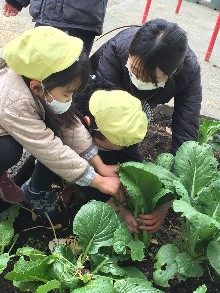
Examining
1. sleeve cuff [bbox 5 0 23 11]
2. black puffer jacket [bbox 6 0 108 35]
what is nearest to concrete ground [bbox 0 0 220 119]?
sleeve cuff [bbox 5 0 23 11]

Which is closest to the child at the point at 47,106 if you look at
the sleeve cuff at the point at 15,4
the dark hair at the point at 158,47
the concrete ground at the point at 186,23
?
the dark hair at the point at 158,47

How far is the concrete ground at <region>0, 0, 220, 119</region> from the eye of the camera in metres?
3.98

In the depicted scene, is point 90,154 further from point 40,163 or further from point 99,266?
point 99,266

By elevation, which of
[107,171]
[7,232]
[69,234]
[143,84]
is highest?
[143,84]

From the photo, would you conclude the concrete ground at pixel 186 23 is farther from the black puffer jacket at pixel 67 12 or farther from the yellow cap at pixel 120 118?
the yellow cap at pixel 120 118

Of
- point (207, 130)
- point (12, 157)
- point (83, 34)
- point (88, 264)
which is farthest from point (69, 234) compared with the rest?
point (83, 34)

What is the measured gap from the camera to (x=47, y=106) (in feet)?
6.02

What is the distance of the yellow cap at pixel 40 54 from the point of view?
166cm

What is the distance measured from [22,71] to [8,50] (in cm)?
9

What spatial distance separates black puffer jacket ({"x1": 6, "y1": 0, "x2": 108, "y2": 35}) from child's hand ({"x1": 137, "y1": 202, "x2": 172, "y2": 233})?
1126 millimetres

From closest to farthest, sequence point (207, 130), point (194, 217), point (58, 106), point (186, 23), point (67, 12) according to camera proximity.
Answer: point (194, 217) < point (58, 106) < point (67, 12) < point (207, 130) < point (186, 23)

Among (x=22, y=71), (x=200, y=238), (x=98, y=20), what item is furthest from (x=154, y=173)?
(x=98, y=20)

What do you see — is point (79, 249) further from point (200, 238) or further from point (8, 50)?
point (8, 50)

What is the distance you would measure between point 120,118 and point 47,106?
28 cm
